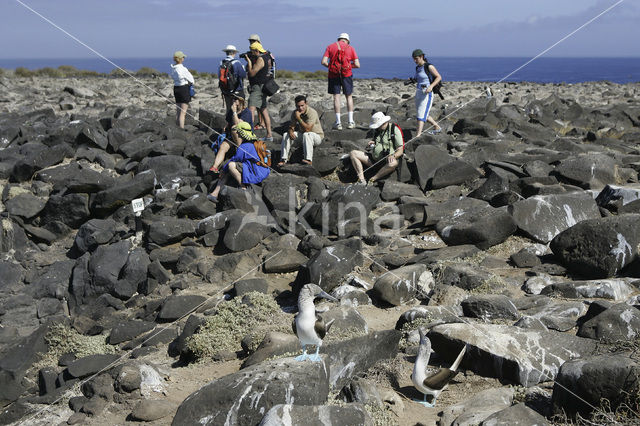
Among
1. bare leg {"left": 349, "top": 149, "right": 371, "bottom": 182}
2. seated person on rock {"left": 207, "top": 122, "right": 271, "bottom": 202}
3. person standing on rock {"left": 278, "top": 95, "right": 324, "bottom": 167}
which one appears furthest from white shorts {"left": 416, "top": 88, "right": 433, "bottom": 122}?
seated person on rock {"left": 207, "top": 122, "right": 271, "bottom": 202}

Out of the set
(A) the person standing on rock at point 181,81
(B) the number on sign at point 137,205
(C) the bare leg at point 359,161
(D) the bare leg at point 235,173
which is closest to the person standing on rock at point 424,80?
(C) the bare leg at point 359,161

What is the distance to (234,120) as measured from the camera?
13.3 metres

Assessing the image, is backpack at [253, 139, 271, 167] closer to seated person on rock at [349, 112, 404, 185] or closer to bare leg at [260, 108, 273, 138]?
seated person on rock at [349, 112, 404, 185]

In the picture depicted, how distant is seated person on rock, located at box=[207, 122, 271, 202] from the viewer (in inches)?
473

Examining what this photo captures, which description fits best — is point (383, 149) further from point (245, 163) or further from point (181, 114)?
point (181, 114)

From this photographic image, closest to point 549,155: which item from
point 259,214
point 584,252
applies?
point 584,252

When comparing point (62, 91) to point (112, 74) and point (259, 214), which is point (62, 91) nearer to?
point (112, 74)

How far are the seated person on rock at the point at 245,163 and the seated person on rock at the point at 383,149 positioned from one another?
76.8 inches

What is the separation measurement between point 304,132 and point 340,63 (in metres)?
2.18

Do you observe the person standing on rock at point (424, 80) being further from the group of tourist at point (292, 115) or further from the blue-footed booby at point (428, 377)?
the blue-footed booby at point (428, 377)

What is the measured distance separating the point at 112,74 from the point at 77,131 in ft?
88.0

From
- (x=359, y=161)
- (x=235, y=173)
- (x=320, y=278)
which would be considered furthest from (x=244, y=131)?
(x=320, y=278)

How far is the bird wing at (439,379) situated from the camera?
19.2 feet

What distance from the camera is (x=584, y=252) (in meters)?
8.59
